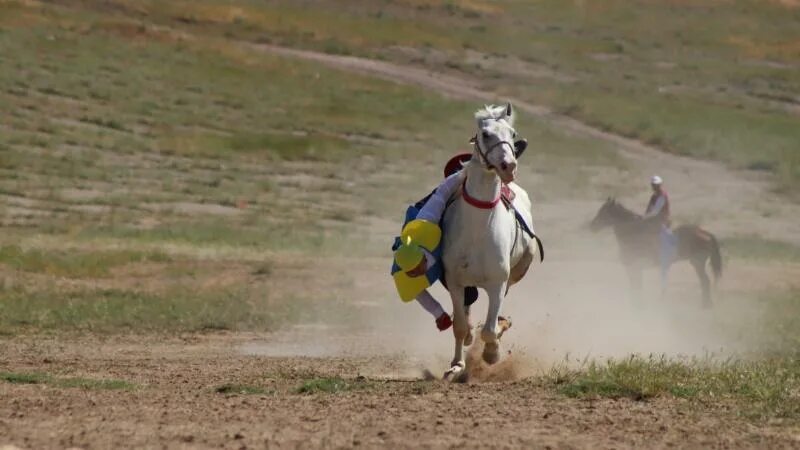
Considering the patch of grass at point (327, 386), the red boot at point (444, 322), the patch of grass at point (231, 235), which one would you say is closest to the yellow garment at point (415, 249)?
the red boot at point (444, 322)

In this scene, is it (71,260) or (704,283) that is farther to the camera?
(704,283)

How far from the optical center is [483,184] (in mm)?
12828

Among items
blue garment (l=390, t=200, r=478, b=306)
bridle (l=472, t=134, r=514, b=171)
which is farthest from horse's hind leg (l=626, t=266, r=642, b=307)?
bridle (l=472, t=134, r=514, b=171)

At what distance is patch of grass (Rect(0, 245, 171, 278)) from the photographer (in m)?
22.2

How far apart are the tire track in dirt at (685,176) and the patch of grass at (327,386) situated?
24.0 m

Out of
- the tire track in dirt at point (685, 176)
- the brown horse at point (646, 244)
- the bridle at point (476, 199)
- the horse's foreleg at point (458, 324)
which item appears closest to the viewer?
the bridle at point (476, 199)

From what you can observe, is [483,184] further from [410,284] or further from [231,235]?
[231,235]

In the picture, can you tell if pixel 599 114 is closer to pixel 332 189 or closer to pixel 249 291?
pixel 332 189

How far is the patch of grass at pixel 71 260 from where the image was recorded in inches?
874

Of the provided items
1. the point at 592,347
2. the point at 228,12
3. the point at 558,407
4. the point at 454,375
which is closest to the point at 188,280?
the point at 592,347

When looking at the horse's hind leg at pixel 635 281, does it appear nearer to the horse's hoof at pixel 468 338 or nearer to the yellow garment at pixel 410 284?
the horse's hoof at pixel 468 338

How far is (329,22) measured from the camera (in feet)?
222

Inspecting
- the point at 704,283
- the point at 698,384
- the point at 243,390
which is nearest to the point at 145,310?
the point at 243,390

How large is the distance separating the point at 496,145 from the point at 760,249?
67.9ft
